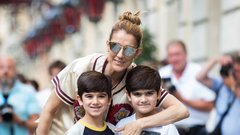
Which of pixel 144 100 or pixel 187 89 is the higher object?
pixel 144 100

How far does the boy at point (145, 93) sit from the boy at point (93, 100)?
0.15 m

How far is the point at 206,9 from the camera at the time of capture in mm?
15844

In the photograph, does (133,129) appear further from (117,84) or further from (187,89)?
(187,89)

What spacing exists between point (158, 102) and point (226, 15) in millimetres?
8181

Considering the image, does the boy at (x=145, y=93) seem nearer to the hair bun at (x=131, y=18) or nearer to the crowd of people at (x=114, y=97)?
the crowd of people at (x=114, y=97)

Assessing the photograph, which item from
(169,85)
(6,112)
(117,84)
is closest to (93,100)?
(117,84)

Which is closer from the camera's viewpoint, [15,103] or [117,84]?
[117,84]

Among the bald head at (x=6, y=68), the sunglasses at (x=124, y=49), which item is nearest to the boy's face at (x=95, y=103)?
the sunglasses at (x=124, y=49)

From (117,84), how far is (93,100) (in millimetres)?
307

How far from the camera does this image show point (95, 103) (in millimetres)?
5812

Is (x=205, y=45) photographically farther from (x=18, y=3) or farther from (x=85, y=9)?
(x=18, y=3)

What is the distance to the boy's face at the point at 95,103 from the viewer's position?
229 inches

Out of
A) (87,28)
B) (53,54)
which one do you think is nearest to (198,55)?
(87,28)

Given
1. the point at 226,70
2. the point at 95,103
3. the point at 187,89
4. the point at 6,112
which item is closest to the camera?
the point at 95,103
